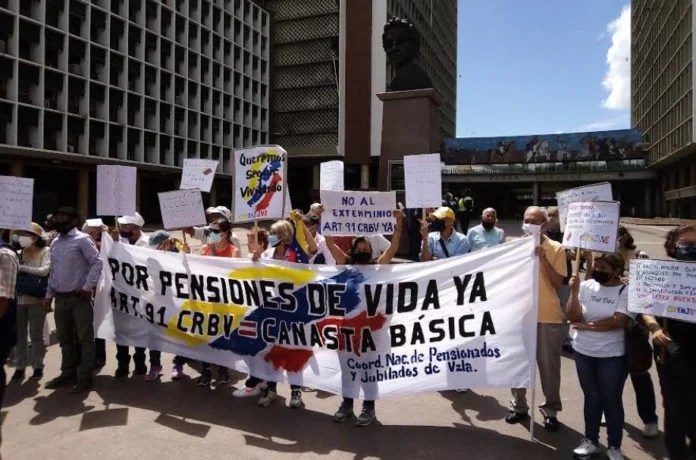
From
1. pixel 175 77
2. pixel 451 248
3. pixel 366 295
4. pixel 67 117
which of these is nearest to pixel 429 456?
pixel 366 295

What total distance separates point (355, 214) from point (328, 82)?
2230 inches

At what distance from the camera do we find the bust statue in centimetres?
1284

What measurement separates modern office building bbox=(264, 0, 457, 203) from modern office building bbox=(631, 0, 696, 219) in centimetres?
2678

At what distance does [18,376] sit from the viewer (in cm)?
554

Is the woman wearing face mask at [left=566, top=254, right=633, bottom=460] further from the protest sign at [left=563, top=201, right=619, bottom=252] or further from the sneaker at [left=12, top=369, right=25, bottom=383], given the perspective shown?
the sneaker at [left=12, top=369, right=25, bottom=383]

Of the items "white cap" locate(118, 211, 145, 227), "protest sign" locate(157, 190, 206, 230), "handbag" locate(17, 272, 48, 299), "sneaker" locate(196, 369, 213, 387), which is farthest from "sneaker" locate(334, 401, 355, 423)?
"handbag" locate(17, 272, 48, 299)

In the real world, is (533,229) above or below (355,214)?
below

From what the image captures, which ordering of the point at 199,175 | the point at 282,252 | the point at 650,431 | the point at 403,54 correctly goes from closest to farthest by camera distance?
the point at 650,431 < the point at 282,252 < the point at 199,175 < the point at 403,54

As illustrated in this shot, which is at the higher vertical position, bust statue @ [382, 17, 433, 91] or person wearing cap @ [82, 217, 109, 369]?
bust statue @ [382, 17, 433, 91]

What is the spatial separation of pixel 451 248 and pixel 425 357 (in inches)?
61.9

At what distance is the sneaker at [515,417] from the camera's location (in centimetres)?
442

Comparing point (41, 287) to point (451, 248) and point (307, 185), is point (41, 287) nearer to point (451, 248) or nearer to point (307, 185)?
point (451, 248)

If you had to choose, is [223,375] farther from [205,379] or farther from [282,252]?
[282,252]

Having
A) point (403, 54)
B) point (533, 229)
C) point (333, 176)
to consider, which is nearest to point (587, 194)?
point (533, 229)
